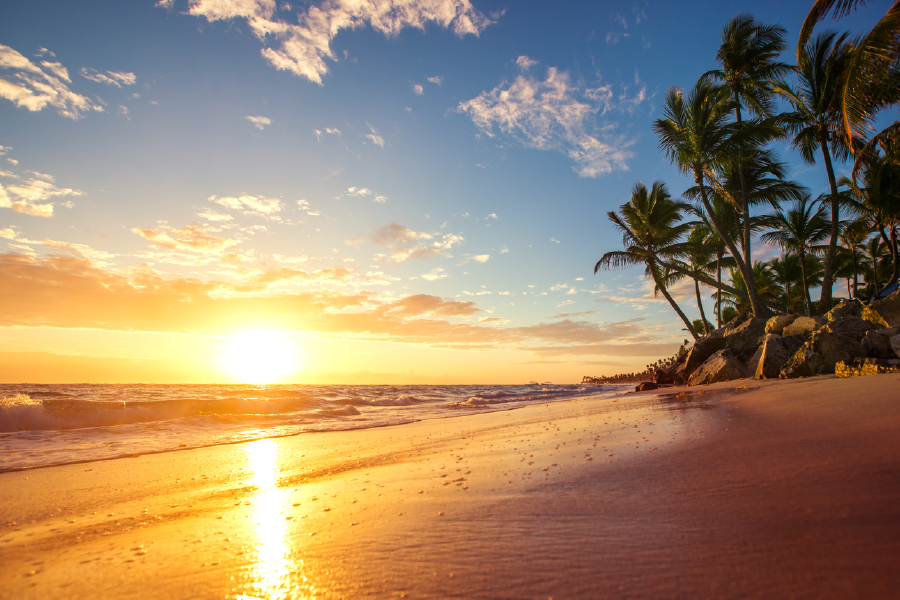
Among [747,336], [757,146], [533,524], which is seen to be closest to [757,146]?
[757,146]

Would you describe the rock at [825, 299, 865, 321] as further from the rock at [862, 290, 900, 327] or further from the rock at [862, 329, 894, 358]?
the rock at [862, 329, 894, 358]

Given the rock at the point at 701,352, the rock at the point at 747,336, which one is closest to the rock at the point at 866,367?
the rock at the point at 747,336

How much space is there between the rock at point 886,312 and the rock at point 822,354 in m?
1.69

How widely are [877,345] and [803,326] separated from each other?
400 centimetres

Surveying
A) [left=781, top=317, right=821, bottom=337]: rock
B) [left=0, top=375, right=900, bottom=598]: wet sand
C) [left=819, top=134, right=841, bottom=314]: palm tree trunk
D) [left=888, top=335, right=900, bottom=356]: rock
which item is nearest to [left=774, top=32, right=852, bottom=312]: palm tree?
[left=819, top=134, right=841, bottom=314]: palm tree trunk

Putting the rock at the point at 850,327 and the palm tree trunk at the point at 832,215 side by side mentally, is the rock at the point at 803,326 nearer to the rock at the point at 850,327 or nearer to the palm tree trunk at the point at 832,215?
the rock at the point at 850,327

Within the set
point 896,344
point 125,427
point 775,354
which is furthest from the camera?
point 775,354

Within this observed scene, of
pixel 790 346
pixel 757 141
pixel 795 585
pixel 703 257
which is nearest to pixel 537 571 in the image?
pixel 795 585

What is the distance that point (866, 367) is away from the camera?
25.1 ft

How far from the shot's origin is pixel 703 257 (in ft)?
91.3

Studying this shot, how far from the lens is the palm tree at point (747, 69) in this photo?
17172 mm

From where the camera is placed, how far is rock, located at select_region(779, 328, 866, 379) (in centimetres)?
940

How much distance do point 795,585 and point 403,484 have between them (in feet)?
8.78

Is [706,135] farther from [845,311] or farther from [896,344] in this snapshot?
[896,344]
